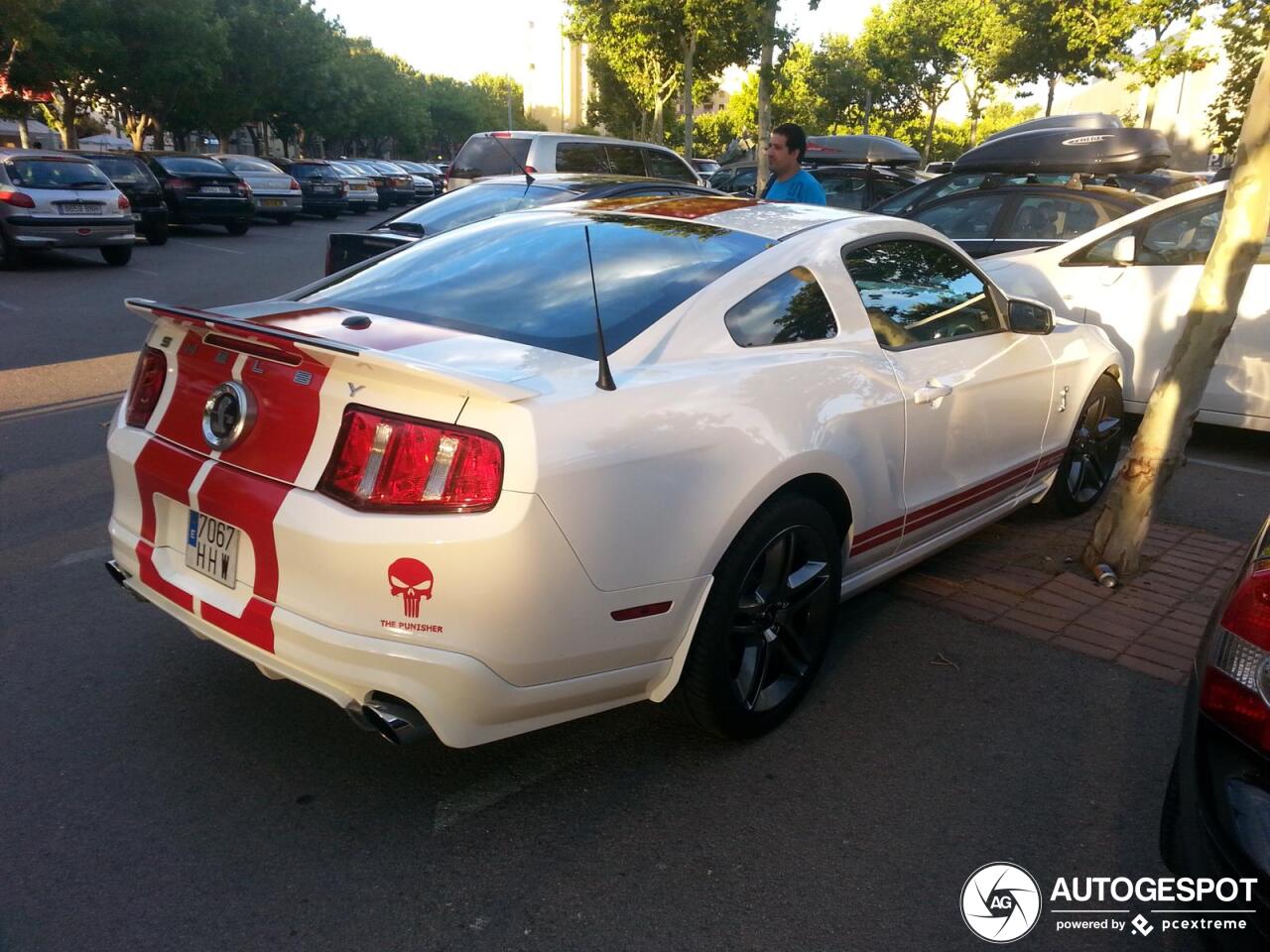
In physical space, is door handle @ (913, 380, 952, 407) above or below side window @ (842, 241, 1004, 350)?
below

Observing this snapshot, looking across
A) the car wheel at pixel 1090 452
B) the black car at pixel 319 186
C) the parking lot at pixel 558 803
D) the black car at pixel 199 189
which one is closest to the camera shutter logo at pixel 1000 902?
the parking lot at pixel 558 803

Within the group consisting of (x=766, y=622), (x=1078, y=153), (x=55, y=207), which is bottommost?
(x=766, y=622)

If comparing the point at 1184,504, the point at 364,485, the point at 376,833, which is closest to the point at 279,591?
the point at 364,485

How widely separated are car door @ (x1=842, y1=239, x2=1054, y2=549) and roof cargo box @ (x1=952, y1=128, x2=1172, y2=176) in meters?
5.87

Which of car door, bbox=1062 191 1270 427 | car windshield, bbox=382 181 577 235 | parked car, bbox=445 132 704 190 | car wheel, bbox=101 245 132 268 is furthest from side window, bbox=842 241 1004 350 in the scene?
car wheel, bbox=101 245 132 268

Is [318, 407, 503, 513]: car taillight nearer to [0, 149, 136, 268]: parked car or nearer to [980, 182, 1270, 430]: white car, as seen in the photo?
[980, 182, 1270, 430]: white car

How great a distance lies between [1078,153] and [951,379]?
6933mm

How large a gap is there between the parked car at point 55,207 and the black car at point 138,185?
2.43 m

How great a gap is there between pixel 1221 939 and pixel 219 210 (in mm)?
21497

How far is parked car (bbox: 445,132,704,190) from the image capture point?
39.5 feet

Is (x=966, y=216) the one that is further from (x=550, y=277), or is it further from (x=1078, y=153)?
(x=550, y=277)

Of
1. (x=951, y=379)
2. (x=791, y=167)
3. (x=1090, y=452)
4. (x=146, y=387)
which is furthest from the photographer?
(x=791, y=167)

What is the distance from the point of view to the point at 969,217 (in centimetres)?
891

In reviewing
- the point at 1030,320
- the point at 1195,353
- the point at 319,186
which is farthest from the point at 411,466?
the point at 319,186
